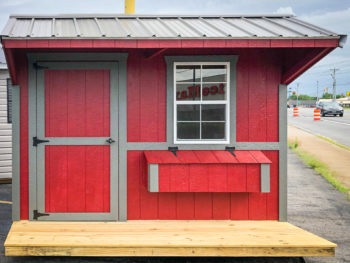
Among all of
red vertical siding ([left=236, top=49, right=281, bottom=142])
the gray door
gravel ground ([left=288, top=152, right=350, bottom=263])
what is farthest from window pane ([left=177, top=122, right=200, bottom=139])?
gravel ground ([left=288, top=152, right=350, bottom=263])

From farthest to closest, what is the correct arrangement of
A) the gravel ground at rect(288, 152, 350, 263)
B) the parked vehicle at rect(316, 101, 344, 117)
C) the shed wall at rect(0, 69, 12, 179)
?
the parked vehicle at rect(316, 101, 344, 117) → the shed wall at rect(0, 69, 12, 179) → the gravel ground at rect(288, 152, 350, 263)

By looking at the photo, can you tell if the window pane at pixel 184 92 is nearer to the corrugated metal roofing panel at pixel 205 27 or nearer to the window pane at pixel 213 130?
the window pane at pixel 213 130

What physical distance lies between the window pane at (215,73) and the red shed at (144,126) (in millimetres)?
14

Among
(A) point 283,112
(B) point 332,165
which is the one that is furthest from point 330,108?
(A) point 283,112

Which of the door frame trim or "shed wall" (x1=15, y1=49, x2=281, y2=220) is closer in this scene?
the door frame trim

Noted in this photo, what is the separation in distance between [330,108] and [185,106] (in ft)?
113

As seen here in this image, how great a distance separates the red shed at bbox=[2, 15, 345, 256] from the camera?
4.96m

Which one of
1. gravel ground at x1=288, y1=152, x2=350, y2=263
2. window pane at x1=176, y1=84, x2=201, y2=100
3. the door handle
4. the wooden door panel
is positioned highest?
window pane at x1=176, y1=84, x2=201, y2=100

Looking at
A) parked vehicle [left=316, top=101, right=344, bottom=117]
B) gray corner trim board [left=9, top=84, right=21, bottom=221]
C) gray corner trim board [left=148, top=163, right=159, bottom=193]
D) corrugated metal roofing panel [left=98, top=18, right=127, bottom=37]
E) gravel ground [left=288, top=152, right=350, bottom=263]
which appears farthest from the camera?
parked vehicle [left=316, top=101, right=344, bottom=117]

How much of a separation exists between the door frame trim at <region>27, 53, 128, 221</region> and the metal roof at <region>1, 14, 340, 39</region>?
0.40 meters

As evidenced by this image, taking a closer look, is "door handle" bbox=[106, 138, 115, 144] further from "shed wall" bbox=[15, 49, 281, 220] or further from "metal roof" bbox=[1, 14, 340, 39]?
"metal roof" bbox=[1, 14, 340, 39]

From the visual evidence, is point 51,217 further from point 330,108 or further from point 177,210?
point 330,108

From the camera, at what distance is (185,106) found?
515 centimetres

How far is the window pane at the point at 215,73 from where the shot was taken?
5.12 m
